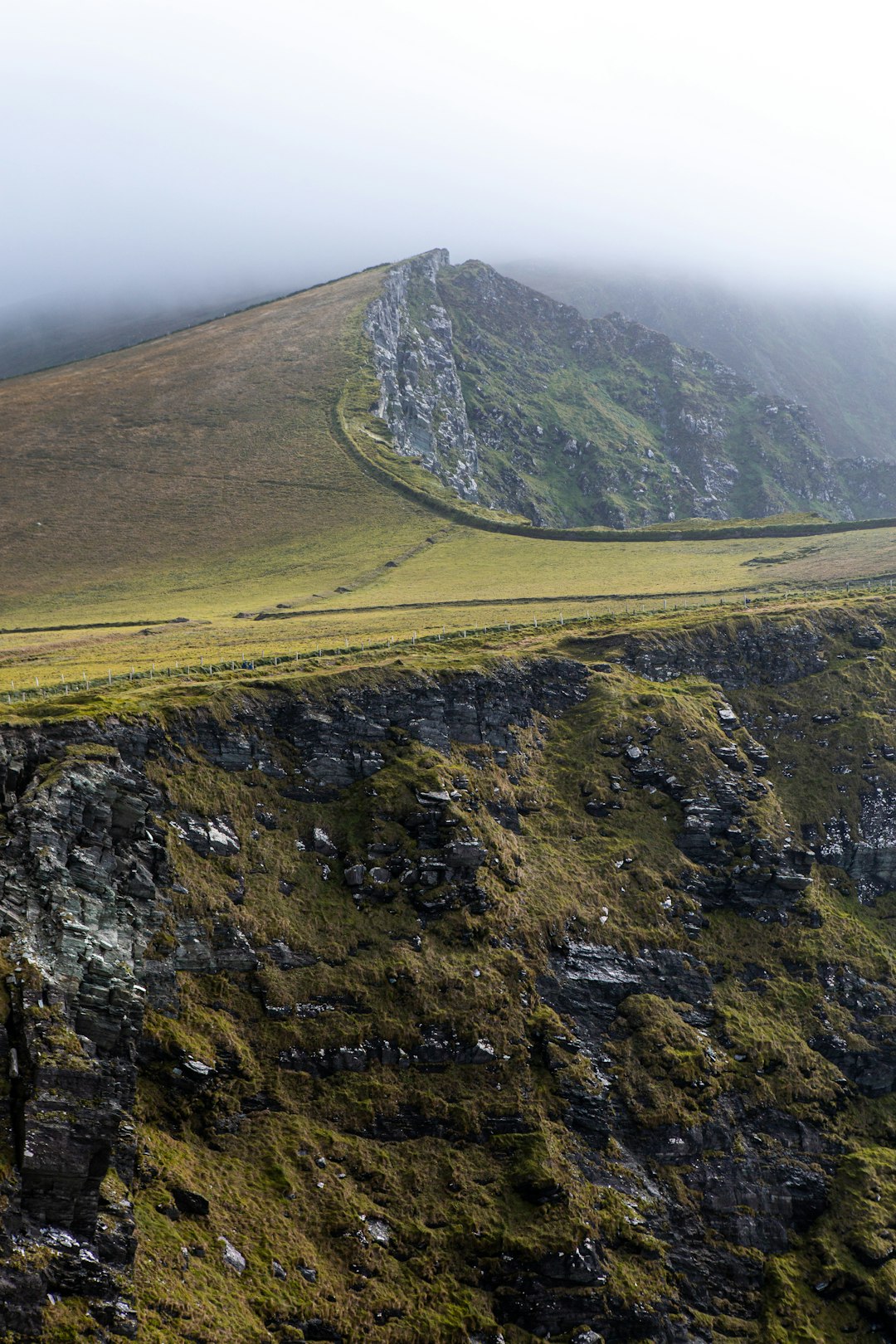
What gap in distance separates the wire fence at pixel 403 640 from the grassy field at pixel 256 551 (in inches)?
28.4

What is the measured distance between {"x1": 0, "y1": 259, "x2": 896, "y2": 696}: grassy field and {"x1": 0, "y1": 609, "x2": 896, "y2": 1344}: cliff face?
55.4ft

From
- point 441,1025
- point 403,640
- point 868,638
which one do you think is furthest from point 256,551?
point 441,1025

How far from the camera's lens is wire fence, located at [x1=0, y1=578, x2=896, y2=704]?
68.7 metres

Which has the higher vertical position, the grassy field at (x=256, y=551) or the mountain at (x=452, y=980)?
the grassy field at (x=256, y=551)

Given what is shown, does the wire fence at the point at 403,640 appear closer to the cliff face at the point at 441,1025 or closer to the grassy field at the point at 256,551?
the grassy field at the point at 256,551

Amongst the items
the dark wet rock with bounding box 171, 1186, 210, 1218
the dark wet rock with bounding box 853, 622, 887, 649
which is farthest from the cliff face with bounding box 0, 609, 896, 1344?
the dark wet rock with bounding box 853, 622, 887, 649

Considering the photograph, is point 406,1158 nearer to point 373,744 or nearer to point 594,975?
point 594,975

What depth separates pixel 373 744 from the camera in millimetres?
70188

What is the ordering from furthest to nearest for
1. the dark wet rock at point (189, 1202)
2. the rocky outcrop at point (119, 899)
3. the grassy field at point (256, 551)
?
the grassy field at point (256, 551), the dark wet rock at point (189, 1202), the rocky outcrop at point (119, 899)

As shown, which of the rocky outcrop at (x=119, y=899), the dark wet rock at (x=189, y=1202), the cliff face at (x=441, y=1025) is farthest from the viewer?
the dark wet rock at (x=189, y=1202)

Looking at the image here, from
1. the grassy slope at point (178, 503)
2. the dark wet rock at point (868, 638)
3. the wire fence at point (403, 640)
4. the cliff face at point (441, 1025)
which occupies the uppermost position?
the grassy slope at point (178, 503)

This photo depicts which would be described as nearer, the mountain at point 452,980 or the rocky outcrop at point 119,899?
the rocky outcrop at point 119,899

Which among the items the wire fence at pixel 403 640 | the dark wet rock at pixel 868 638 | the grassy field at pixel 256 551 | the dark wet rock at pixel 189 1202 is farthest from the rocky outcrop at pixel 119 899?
the dark wet rock at pixel 868 638

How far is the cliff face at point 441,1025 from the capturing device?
42156 millimetres
